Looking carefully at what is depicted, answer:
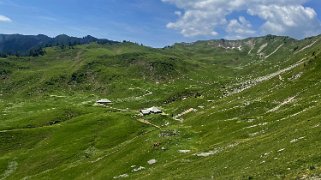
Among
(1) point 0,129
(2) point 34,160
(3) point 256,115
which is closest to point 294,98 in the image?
(3) point 256,115

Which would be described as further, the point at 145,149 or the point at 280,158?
the point at 145,149

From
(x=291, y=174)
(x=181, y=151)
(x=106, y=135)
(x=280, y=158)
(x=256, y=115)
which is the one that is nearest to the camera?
(x=291, y=174)

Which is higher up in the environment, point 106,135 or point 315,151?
point 315,151

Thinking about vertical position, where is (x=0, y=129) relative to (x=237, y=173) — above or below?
below

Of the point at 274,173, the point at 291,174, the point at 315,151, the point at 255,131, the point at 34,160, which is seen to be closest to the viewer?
the point at 291,174

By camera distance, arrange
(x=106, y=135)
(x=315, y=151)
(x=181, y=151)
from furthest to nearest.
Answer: (x=106, y=135) → (x=181, y=151) → (x=315, y=151)

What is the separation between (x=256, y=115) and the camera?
101m

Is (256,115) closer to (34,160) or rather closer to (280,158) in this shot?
(280,158)

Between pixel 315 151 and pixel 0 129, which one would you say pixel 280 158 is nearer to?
pixel 315 151

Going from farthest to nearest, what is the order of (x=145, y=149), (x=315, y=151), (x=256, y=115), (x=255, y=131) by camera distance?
(x=256, y=115)
(x=145, y=149)
(x=255, y=131)
(x=315, y=151)

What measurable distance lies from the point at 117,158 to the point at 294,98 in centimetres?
4679

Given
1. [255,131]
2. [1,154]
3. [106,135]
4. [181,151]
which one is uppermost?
[255,131]

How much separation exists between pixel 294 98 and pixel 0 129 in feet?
395

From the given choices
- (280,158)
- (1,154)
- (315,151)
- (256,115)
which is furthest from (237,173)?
(1,154)
